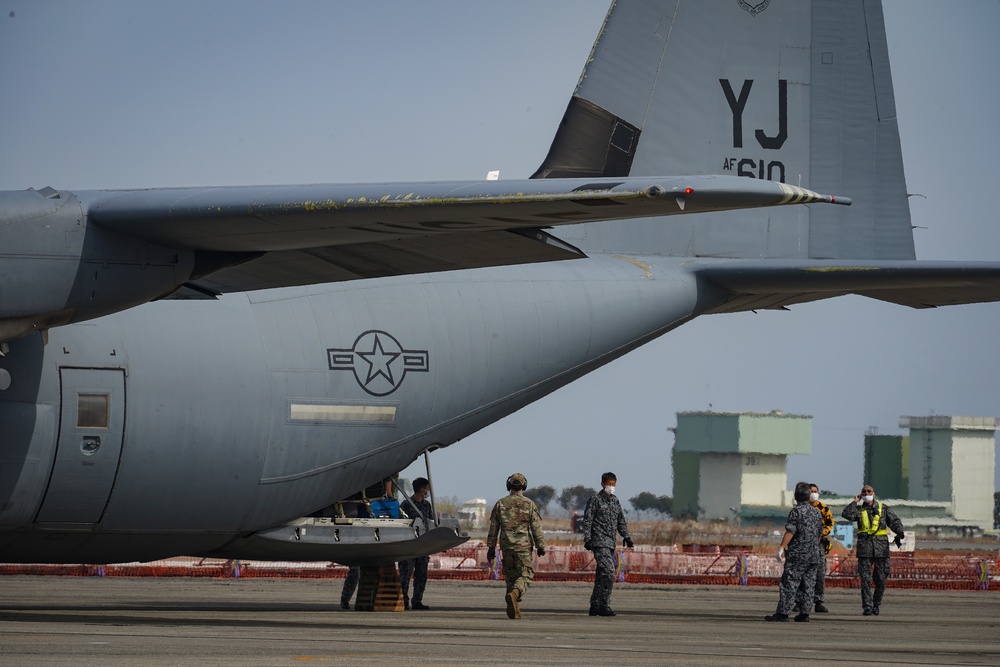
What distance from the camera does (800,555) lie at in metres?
14.6

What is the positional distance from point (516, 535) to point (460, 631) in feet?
6.99

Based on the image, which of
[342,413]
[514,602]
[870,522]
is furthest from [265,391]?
[870,522]

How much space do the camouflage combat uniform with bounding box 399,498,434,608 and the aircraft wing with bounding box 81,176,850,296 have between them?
4192 millimetres

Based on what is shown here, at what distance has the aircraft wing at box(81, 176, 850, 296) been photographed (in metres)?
8.66

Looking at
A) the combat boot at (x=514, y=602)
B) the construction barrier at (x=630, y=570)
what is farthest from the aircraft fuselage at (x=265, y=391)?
the construction barrier at (x=630, y=570)

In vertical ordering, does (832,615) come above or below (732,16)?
below

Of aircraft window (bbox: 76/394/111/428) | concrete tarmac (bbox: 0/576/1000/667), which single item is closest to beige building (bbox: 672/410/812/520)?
concrete tarmac (bbox: 0/576/1000/667)

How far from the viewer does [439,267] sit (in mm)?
11766

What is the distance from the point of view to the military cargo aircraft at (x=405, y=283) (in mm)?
9820

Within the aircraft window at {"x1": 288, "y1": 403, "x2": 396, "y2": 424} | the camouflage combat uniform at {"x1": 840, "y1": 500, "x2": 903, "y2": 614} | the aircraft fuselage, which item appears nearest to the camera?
the aircraft fuselage

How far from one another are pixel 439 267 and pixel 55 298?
3371mm

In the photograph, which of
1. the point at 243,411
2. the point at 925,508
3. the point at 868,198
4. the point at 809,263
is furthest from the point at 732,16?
the point at 925,508

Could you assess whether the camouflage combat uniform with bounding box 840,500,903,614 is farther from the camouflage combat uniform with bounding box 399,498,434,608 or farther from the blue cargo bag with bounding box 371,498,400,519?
the blue cargo bag with bounding box 371,498,400,519

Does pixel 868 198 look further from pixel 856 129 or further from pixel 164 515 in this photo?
pixel 164 515
